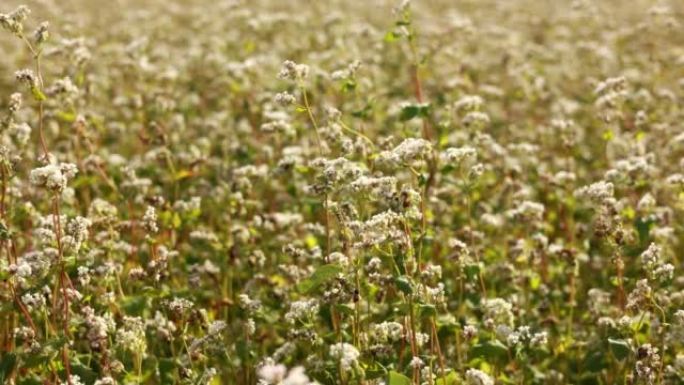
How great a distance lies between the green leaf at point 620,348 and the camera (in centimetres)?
552

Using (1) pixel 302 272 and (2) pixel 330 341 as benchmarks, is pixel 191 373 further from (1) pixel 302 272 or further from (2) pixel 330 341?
(1) pixel 302 272

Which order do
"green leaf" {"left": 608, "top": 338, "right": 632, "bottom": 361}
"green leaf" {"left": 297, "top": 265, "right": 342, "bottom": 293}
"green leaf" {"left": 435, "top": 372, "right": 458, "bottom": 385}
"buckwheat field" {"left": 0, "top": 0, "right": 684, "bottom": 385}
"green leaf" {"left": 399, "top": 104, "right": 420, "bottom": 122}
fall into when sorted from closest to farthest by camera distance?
→ "green leaf" {"left": 297, "top": 265, "right": 342, "bottom": 293}
"green leaf" {"left": 435, "top": 372, "right": 458, "bottom": 385}
"buckwheat field" {"left": 0, "top": 0, "right": 684, "bottom": 385}
"green leaf" {"left": 608, "top": 338, "right": 632, "bottom": 361}
"green leaf" {"left": 399, "top": 104, "right": 420, "bottom": 122}

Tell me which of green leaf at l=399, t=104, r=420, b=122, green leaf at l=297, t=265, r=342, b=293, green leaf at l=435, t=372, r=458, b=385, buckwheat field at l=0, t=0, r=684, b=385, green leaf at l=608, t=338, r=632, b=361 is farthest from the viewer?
green leaf at l=399, t=104, r=420, b=122

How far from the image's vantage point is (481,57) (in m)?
13.9

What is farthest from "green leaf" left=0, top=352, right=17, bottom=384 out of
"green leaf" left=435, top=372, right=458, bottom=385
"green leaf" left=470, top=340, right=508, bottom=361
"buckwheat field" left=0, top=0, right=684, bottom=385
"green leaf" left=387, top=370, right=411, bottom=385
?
"green leaf" left=470, top=340, right=508, bottom=361

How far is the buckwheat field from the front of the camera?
212 inches

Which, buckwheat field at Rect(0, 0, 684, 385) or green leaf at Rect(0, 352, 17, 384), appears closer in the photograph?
green leaf at Rect(0, 352, 17, 384)

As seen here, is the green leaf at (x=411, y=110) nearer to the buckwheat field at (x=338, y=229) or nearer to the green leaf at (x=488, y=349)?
the buckwheat field at (x=338, y=229)

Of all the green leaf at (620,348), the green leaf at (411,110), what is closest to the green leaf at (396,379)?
the green leaf at (620,348)

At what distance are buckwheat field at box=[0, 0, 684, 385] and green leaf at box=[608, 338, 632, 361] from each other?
0.12 ft

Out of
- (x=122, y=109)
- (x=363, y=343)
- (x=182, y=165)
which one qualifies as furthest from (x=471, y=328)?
(x=122, y=109)

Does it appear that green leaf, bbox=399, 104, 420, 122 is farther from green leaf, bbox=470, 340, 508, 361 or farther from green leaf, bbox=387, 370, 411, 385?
green leaf, bbox=387, 370, 411, 385

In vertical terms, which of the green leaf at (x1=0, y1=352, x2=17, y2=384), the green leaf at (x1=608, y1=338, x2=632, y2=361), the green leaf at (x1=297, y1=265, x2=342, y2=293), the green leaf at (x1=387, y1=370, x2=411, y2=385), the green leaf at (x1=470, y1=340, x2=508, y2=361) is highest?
the green leaf at (x1=297, y1=265, x2=342, y2=293)

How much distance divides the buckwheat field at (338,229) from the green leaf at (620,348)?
0.04m
